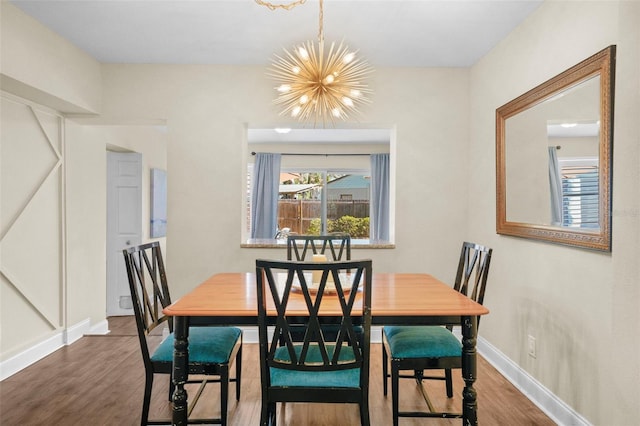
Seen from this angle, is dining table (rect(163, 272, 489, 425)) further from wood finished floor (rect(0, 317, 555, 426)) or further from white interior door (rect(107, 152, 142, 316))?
white interior door (rect(107, 152, 142, 316))

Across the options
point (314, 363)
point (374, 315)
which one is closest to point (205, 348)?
point (314, 363)

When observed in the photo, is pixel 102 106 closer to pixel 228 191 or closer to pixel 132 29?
pixel 132 29

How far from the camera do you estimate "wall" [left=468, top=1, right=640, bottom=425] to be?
1.56m

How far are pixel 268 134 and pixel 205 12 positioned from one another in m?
3.50

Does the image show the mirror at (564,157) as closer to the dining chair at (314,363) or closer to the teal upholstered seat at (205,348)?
the dining chair at (314,363)

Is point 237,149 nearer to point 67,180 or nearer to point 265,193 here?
point 67,180

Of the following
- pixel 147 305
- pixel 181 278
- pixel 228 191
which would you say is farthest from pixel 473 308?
pixel 181 278

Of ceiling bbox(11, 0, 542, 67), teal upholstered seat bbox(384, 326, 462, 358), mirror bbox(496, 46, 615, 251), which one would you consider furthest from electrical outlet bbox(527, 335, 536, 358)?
ceiling bbox(11, 0, 542, 67)

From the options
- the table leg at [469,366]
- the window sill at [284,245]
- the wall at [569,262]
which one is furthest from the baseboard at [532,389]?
the window sill at [284,245]

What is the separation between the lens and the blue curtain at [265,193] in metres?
6.89

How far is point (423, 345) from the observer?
200 centimetres

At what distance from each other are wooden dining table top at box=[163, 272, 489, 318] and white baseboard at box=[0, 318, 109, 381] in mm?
1710

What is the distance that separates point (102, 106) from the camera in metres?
3.53

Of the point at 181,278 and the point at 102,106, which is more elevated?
the point at 102,106
